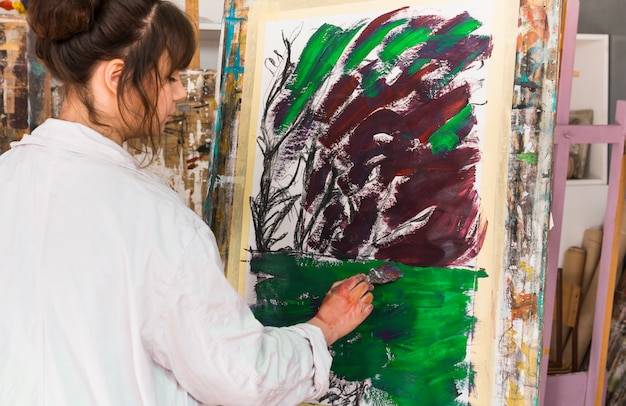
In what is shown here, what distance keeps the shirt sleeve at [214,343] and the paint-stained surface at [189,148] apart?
153 cm

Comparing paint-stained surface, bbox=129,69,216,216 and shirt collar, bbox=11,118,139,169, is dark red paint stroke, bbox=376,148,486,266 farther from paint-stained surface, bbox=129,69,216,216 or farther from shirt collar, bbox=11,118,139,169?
paint-stained surface, bbox=129,69,216,216

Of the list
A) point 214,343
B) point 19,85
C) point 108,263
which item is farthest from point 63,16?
point 19,85

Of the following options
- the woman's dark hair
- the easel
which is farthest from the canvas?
the woman's dark hair

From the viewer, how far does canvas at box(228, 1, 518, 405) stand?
1.50 meters

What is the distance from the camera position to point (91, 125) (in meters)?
1.14

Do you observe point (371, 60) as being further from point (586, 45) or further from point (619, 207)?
point (586, 45)

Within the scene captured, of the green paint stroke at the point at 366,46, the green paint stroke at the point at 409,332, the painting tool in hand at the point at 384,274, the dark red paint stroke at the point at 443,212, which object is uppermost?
the green paint stroke at the point at 366,46

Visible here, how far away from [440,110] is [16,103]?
1.78 meters

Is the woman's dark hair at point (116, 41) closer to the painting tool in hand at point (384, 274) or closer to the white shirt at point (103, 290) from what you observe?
the white shirt at point (103, 290)

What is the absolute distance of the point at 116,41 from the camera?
1.11 meters

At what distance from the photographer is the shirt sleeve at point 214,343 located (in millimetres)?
1057

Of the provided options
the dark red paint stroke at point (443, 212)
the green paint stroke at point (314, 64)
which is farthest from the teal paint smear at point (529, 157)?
the green paint stroke at point (314, 64)

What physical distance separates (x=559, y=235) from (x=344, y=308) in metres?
0.71

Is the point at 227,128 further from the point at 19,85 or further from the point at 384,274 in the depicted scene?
the point at 19,85
